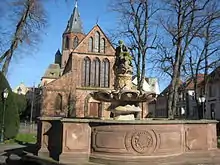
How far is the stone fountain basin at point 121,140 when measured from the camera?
8102 millimetres

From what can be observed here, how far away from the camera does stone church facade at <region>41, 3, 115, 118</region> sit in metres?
47.8

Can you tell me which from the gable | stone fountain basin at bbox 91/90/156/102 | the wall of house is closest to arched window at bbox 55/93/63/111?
the gable

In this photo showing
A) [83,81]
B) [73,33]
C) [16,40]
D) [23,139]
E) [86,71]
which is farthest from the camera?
[73,33]

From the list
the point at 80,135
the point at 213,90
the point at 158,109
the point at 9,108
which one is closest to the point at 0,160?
the point at 80,135

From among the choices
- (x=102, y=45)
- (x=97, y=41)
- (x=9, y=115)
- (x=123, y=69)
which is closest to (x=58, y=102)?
(x=102, y=45)

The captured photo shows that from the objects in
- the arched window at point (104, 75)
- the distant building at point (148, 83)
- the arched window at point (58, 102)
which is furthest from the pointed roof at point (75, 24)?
the arched window at point (58, 102)

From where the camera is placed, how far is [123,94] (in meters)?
9.89

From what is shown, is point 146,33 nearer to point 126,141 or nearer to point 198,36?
→ point 198,36

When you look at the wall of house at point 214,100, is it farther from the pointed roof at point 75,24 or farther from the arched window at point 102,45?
the pointed roof at point 75,24

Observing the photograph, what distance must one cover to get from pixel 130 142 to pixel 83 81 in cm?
4283

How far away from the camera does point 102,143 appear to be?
8266 millimetres

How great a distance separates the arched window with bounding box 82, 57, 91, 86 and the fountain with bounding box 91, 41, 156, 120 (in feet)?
130

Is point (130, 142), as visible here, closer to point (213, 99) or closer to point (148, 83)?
point (213, 99)

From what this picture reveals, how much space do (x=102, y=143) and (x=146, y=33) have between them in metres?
15.6
